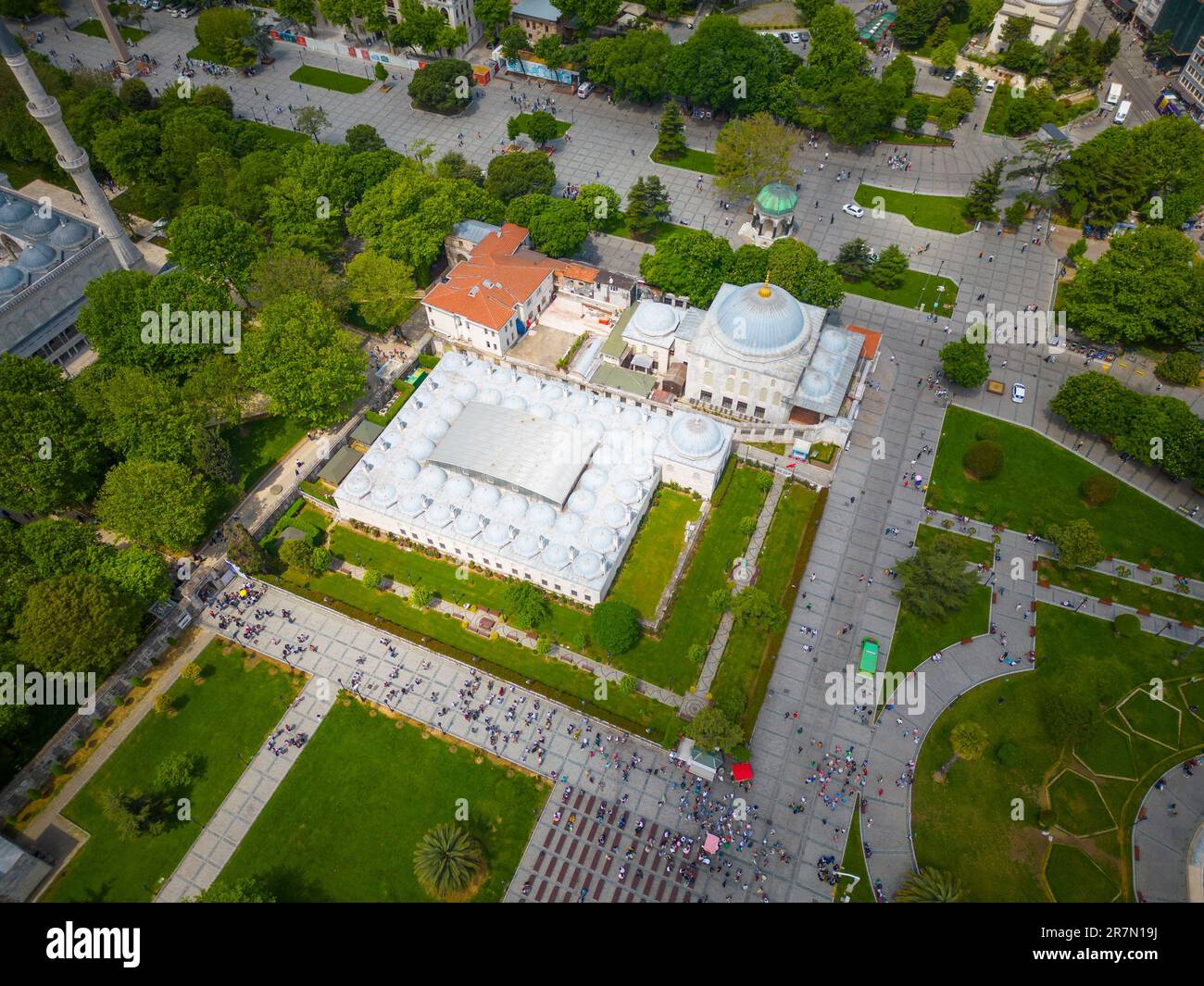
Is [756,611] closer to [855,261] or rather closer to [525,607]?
[525,607]

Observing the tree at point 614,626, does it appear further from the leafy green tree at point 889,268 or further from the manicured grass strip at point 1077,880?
the leafy green tree at point 889,268

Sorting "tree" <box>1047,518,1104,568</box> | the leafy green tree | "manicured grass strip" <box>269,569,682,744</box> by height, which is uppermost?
the leafy green tree

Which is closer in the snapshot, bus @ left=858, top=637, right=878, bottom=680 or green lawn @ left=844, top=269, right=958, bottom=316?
bus @ left=858, top=637, right=878, bottom=680

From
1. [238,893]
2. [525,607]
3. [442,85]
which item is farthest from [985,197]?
[238,893]

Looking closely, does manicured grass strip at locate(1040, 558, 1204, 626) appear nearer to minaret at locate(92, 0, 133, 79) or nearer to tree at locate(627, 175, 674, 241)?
tree at locate(627, 175, 674, 241)

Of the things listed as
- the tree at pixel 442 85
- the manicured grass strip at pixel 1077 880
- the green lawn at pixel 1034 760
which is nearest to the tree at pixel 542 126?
the tree at pixel 442 85

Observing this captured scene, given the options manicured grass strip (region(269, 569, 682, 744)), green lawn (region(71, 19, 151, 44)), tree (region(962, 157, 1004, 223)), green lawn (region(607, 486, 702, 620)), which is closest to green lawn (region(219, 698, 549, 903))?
manicured grass strip (region(269, 569, 682, 744))
